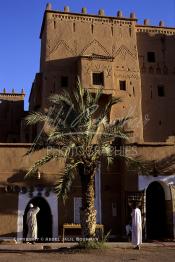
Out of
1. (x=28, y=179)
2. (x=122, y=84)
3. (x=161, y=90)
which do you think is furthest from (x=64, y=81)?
(x=28, y=179)

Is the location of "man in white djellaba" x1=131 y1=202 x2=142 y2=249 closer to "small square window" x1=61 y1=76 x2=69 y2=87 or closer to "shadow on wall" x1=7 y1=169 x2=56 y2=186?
"shadow on wall" x1=7 y1=169 x2=56 y2=186

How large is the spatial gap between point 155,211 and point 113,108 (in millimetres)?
11009

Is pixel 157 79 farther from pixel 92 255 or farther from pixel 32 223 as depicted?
pixel 92 255

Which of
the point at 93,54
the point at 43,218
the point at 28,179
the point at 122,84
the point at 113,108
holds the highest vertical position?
the point at 93,54

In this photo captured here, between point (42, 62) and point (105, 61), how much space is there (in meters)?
4.83

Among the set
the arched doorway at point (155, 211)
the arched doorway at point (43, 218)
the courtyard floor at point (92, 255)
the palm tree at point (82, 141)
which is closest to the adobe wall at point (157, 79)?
the arched doorway at point (155, 211)

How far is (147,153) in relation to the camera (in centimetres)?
1978

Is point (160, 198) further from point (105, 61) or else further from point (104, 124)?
point (105, 61)

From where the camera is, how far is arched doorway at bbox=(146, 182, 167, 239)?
64.2 feet

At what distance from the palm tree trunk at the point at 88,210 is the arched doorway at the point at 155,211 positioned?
5913mm

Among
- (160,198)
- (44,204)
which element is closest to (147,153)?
(160,198)

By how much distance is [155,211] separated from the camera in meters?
19.8

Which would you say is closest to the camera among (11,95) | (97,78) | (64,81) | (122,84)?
(97,78)

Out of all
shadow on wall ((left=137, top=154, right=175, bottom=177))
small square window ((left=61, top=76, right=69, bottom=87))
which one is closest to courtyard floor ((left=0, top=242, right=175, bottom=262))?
shadow on wall ((left=137, top=154, right=175, bottom=177))
